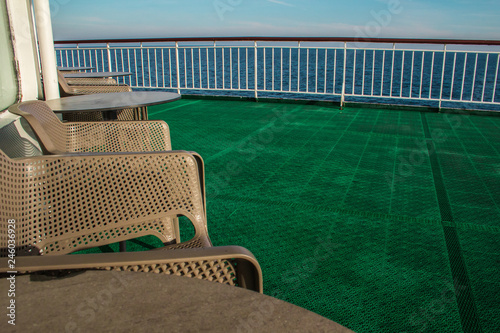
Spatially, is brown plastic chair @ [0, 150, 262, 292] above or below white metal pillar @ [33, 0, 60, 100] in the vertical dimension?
below

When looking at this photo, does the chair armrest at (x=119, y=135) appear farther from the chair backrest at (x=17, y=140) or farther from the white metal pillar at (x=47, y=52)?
the white metal pillar at (x=47, y=52)

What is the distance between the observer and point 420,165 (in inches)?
137

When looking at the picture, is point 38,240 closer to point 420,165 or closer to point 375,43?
point 420,165

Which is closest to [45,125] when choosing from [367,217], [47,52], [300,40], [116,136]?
[116,136]

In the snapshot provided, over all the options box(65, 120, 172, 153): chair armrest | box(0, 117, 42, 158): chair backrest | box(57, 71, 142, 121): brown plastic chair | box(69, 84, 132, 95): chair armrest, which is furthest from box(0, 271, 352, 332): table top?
box(69, 84, 132, 95): chair armrest

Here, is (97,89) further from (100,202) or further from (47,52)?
(100,202)

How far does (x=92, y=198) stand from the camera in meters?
1.17

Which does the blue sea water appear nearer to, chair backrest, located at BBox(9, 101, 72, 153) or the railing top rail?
the railing top rail

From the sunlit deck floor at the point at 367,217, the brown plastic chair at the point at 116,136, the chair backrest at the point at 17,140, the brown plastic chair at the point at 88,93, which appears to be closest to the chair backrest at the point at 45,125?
the brown plastic chair at the point at 116,136

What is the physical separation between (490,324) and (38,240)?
1.56 metres

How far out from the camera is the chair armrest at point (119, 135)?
193 centimetres

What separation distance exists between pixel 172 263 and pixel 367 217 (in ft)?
6.08

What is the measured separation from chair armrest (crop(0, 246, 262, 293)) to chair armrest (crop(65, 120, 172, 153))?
1234mm

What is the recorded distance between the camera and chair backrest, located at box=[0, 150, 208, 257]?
1.02 metres
